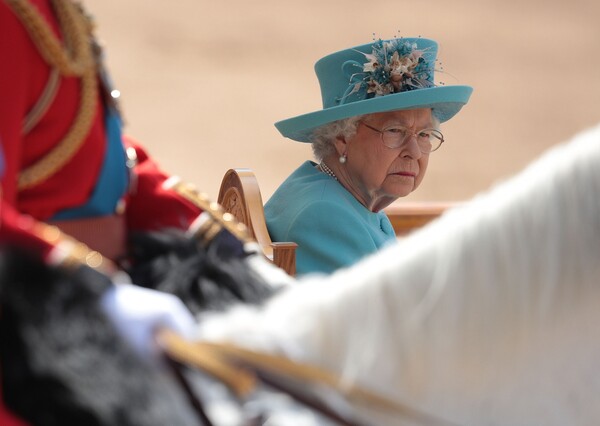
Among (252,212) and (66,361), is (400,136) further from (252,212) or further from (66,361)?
(66,361)

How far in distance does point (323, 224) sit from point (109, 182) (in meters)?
1.07

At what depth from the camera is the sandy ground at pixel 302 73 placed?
25.4ft

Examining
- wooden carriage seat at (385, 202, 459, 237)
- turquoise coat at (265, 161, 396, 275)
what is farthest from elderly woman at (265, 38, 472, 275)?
wooden carriage seat at (385, 202, 459, 237)

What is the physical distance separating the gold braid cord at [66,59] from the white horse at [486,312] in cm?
31

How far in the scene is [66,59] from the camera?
1065mm

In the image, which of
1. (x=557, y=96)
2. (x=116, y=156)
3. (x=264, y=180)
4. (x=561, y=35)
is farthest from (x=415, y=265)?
(x=561, y=35)

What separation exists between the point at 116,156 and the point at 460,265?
50 cm

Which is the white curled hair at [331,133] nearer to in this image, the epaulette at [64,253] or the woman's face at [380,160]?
the woman's face at [380,160]

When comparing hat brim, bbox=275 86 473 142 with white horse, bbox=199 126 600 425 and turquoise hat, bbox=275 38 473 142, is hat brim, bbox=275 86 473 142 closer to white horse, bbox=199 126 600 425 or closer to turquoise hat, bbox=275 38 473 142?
turquoise hat, bbox=275 38 473 142

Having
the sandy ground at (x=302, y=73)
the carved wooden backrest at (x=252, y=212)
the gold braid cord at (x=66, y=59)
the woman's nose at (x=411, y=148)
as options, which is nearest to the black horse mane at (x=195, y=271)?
the gold braid cord at (x=66, y=59)

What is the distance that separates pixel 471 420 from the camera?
894 millimetres

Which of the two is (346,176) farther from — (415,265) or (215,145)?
(215,145)

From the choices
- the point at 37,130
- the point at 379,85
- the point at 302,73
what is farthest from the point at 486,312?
the point at 302,73

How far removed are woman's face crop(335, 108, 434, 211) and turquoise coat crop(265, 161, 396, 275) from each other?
4cm
